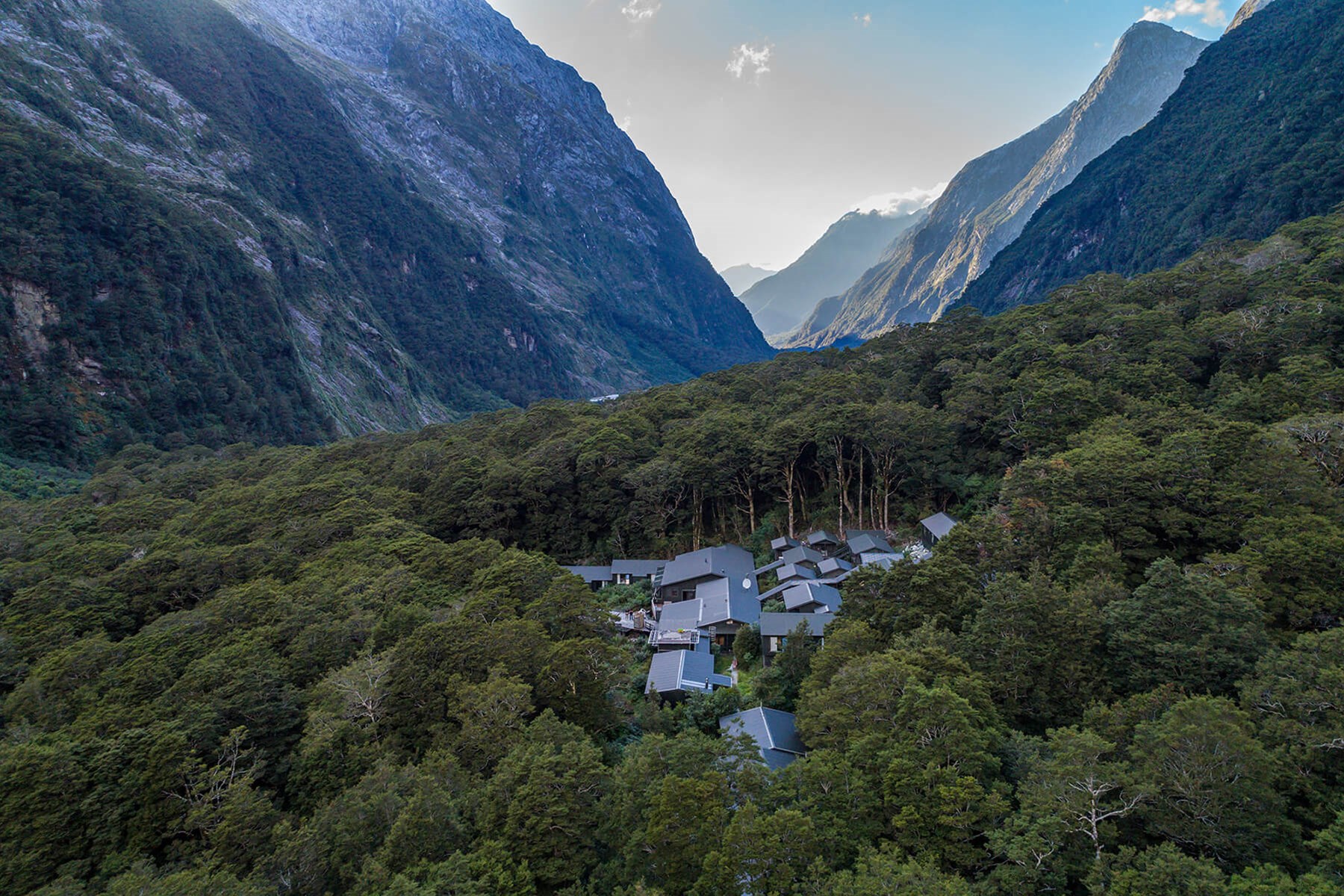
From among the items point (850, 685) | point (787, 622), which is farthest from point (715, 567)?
point (850, 685)

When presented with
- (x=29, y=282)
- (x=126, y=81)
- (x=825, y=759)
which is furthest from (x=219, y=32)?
(x=825, y=759)

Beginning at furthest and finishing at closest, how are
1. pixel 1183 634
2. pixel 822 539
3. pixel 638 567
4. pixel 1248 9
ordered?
1. pixel 1248 9
2. pixel 638 567
3. pixel 822 539
4. pixel 1183 634

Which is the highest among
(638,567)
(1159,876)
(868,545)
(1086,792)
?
(1086,792)

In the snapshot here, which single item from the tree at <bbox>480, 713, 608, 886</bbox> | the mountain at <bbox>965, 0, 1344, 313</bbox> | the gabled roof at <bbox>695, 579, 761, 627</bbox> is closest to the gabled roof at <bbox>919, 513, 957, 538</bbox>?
the gabled roof at <bbox>695, 579, 761, 627</bbox>

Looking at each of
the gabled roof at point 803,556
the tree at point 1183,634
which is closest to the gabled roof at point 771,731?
the tree at point 1183,634

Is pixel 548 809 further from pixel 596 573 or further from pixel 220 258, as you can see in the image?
pixel 220 258

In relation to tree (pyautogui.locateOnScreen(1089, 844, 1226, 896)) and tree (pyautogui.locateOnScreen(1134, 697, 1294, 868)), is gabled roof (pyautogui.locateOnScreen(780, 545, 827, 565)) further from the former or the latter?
tree (pyautogui.locateOnScreen(1089, 844, 1226, 896))

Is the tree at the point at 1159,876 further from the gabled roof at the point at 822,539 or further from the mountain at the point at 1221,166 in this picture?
the mountain at the point at 1221,166

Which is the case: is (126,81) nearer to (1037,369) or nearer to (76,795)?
(76,795)
